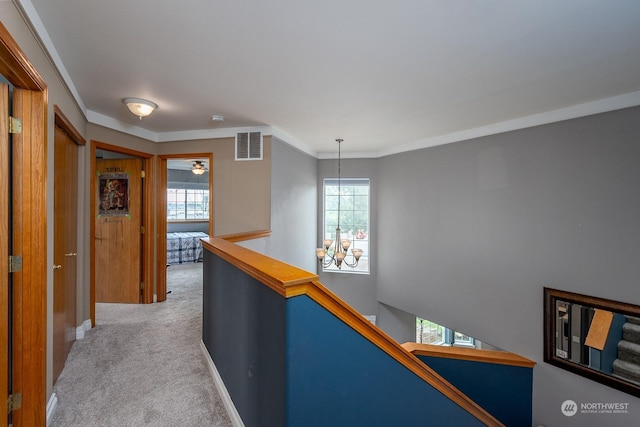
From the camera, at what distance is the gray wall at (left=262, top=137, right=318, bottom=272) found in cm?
394

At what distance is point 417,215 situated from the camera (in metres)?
4.80

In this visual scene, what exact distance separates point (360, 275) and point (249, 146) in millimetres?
3250

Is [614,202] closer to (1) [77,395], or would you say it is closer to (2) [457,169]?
(2) [457,169]

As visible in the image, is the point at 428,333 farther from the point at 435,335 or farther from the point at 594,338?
the point at 594,338

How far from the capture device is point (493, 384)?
9.65 ft

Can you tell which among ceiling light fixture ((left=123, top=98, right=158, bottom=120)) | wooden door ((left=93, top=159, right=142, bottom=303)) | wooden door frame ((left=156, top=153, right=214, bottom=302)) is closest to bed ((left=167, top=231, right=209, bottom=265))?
wooden door ((left=93, top=159, right=142, bottom=303))

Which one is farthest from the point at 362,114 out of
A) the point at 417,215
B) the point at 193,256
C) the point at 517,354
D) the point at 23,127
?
the point at 193,256

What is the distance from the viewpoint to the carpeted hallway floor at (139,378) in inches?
71.2

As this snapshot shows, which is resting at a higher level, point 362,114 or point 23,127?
point 362,114

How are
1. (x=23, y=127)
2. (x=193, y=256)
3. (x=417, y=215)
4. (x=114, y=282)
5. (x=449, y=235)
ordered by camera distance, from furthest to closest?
(x=193, y=256) → (x=417, y=215) → (x=449, y=235) → (x=114, y=282) → (x=23, y=127)

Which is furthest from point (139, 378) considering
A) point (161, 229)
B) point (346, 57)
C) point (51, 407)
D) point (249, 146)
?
point (346, 57)

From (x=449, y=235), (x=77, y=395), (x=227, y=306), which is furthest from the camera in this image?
(x=449, y=235)

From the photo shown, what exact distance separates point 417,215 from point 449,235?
632 millimetres

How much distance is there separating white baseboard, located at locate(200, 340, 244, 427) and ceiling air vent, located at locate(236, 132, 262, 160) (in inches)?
92.0
